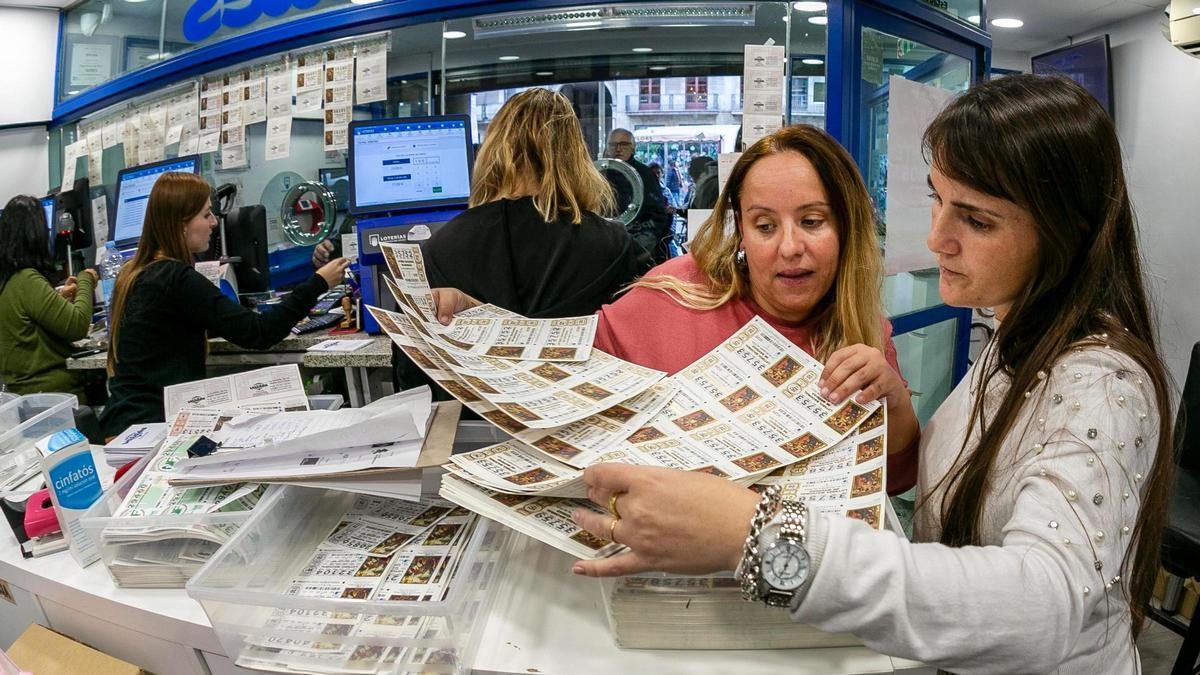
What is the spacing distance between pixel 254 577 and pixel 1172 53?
6.05 m

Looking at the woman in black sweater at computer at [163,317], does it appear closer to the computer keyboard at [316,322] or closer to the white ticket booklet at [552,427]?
the computer keyboard at [316,322]

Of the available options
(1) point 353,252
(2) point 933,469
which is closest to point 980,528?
(2) point 933,469

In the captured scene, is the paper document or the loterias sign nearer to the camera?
the paper document

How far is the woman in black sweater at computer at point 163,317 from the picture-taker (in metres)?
2.52

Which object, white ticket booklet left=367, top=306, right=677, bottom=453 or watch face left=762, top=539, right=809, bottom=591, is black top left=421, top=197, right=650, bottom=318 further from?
watch face left=762, top=539, right=809, bottom=591

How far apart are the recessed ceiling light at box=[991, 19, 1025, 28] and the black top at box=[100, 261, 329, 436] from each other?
5.63 metres

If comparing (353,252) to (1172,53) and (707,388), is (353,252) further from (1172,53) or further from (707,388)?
(1172,53)

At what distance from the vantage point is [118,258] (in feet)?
13.3

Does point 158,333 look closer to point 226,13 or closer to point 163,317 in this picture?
point 163,317

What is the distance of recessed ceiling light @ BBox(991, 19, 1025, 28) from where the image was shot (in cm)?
547

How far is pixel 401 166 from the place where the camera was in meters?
3.09

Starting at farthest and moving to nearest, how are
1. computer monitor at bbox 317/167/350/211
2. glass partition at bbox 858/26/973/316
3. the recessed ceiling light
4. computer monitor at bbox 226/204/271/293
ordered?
the recessed ceiling light → computer monitor at bbox 317/167/350/211 → computer monitor at bbox 226/204/271/293 → glass partition at bbox 858/26/973/316

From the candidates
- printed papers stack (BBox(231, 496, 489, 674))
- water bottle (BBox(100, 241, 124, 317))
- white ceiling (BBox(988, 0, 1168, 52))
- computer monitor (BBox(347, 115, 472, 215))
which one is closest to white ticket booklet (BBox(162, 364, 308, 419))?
printed papers stack (BBox(231, 496, 489, 674))

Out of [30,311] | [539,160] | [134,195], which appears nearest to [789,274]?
[539,160]
